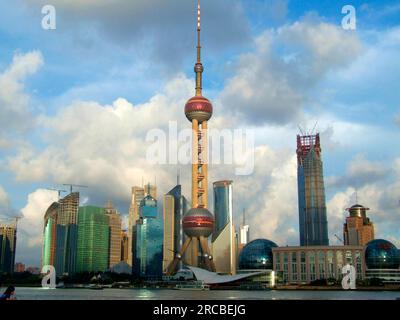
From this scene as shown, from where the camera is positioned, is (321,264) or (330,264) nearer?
(330,264)

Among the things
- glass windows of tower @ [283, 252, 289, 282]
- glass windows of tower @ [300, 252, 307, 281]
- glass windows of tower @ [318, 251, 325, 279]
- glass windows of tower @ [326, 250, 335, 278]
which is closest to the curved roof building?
glass windows of tower @ [283, 252, 289, 282]

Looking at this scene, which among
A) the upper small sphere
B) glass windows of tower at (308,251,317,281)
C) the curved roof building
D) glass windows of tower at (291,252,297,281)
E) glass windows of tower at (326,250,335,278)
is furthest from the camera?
the curved roof building

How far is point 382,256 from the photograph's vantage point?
6609 inches

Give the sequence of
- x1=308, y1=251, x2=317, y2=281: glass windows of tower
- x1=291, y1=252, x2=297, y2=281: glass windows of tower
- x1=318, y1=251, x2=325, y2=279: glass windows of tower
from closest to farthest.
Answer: x1=318, y1=251, x2=325, y2=279: glass windows of tower → x1=308, y1=251, x2=317, y2=281: glass windows of tower → x1=291, y1=252, x2=297, y2=281: glass windows of tower

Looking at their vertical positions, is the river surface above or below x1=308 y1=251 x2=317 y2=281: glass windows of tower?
below

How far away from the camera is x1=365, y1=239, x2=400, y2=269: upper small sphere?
16750cm

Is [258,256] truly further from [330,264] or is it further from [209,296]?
[209,296]

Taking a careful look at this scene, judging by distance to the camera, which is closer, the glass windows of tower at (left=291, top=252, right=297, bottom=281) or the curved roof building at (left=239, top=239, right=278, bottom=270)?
the glass windows of tower at (left=291, top=252, right=297, bottom=281)

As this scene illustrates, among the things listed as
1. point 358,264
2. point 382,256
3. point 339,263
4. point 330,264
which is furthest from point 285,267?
point 382,256

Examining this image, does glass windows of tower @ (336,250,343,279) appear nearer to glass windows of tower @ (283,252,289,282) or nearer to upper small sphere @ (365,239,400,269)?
upper small sphere @ (365,239,400,269)
